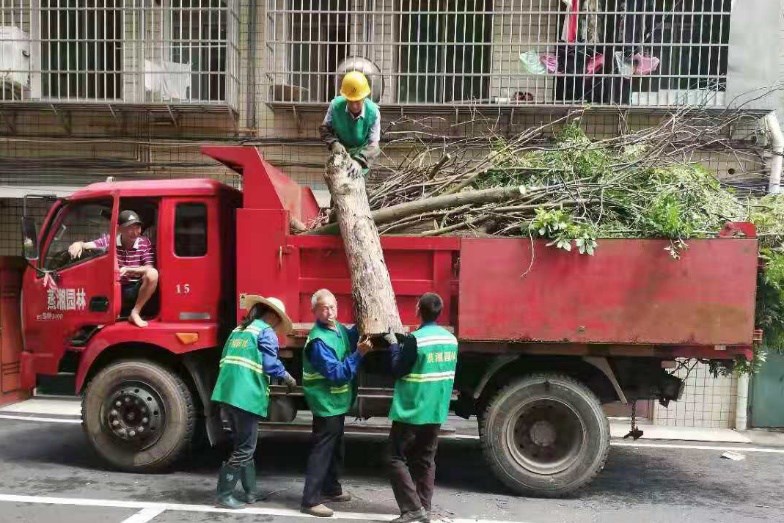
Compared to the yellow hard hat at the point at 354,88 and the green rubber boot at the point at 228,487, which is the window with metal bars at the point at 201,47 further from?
the green rubber boot at the point at 228,487

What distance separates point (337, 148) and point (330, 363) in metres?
1.98

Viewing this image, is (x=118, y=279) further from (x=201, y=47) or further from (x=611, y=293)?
(x=201, y=47)

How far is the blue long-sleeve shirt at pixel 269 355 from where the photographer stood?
16.4 feet

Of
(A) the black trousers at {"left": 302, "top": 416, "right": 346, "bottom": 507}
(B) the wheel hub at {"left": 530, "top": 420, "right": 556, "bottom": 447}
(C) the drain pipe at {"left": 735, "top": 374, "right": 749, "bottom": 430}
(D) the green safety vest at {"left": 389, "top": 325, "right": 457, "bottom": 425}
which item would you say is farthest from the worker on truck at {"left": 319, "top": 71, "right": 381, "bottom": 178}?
(C) the drain pipe at {"left": 735, "top": 374, "right": 749, "bottom": 430}

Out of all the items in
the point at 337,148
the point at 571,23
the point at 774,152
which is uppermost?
the point at 571,23

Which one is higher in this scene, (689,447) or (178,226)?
(178,226)

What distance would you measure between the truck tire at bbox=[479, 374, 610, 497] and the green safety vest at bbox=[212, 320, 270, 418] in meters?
1.88

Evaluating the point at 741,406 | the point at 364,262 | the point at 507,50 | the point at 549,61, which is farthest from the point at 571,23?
the point at 364,262

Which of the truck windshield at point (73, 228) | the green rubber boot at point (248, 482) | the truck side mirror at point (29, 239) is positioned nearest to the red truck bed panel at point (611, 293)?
the green rubber boot at point (248, 482)

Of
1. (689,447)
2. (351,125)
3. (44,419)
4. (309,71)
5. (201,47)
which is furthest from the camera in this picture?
(309,71)

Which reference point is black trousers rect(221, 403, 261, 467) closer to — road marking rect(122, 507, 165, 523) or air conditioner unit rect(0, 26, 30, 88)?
road marking rect(122, 507, 165, 523)

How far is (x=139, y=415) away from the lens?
579 centimetres

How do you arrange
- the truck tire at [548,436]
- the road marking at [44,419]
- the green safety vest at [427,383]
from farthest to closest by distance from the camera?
the road marking at [44,419], the truck tire at [548,436], the green safety vest at [427,383]

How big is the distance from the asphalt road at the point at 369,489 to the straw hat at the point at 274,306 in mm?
1410
